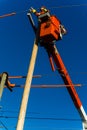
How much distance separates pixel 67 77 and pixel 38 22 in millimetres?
9203

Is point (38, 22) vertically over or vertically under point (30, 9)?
under

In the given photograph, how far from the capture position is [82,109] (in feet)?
72.9

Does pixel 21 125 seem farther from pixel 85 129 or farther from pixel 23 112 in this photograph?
pixel 85 129

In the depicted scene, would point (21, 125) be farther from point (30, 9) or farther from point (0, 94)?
point (30, 9)

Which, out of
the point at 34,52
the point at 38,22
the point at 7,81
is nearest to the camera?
the point at 34,52

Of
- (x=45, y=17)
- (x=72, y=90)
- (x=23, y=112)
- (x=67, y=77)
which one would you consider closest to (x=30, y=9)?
(x=45, y=17)

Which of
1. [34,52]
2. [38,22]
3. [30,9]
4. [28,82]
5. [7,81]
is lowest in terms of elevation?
[28,82]

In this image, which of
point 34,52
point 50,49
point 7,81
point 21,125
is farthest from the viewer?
point 50,49

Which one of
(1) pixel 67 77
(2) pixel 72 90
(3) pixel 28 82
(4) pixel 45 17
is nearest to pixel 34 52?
(3) pixel 28 82

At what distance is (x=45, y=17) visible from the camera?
11695mm

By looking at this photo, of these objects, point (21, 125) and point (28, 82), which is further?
point (28, 82)

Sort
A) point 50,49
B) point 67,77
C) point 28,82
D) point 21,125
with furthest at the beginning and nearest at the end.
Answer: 1. point 67,77
2. point 50,49
3. point 28,82
4. point 21,125

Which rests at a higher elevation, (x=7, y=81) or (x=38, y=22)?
(x=38, y=22)

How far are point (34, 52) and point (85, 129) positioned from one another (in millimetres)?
14219
